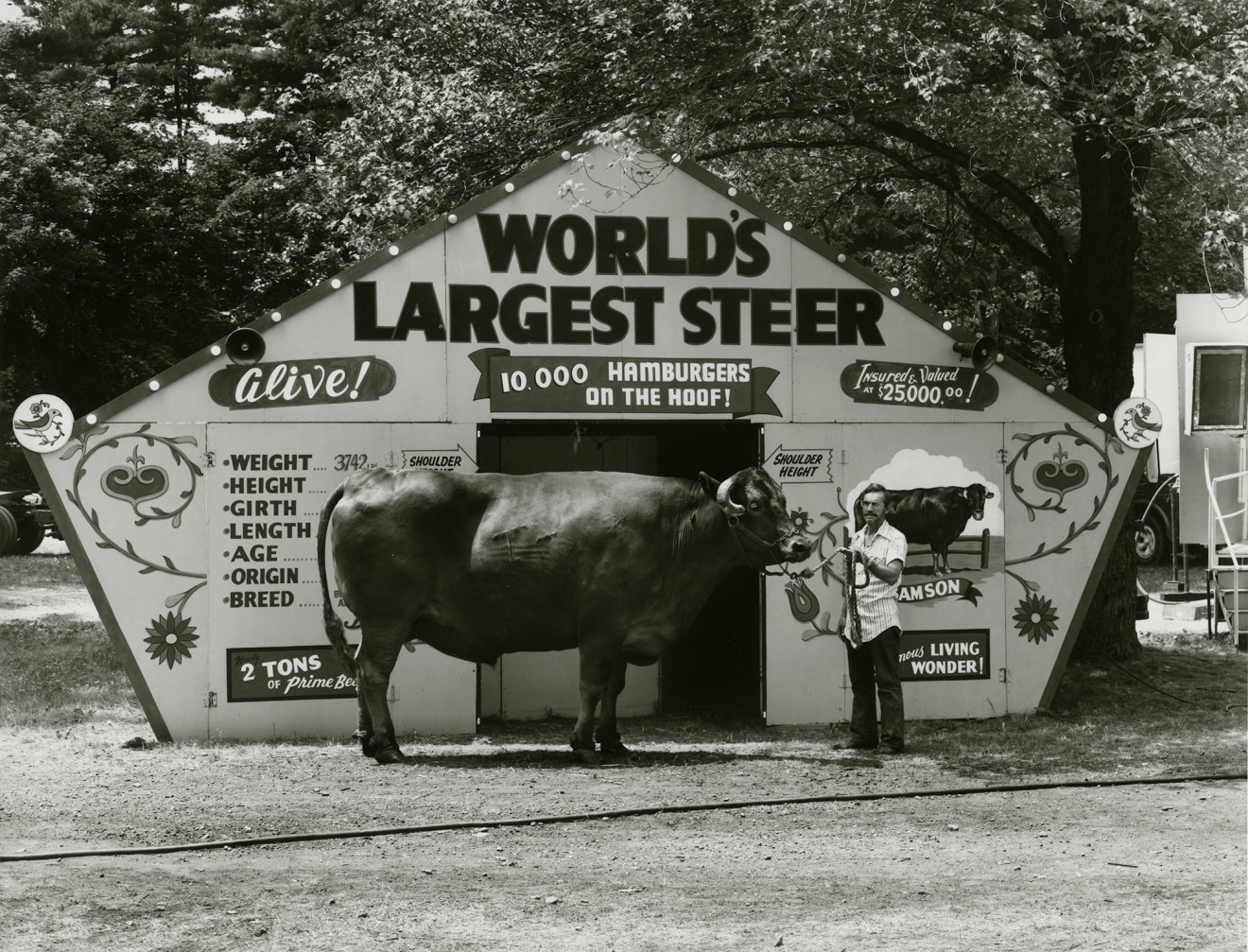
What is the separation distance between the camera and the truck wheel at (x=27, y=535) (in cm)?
3140

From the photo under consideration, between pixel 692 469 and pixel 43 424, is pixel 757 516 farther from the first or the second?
pixel 43 424

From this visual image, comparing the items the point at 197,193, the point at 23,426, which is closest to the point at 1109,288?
the point at 23,426

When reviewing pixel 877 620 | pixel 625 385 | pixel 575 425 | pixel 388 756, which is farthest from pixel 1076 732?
pixel 388 756

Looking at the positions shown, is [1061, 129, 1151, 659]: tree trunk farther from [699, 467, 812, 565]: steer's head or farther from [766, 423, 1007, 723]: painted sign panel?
[699, 467, 812, 565]: steer's head

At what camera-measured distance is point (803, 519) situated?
12.5m

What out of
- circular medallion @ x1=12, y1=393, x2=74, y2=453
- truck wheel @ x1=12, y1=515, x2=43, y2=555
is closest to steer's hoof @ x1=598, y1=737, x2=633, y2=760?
circular medallion @ x1=12, y1=393, x2=74, y2=453

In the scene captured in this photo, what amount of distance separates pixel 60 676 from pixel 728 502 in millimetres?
7754

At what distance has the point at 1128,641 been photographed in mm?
15320

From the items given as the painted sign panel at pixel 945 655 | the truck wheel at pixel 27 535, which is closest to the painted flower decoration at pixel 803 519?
the painted sign panel at pixel 945 655

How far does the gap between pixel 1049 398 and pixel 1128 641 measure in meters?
3.61

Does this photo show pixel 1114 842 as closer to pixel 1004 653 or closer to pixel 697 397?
pixel 1004 653

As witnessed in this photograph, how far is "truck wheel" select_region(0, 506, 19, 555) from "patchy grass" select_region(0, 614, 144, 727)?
1093cm

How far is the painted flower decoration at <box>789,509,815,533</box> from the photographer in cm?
1243

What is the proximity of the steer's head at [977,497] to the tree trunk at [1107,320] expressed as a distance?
297 cm
